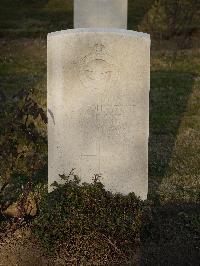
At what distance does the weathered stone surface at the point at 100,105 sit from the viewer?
193 inches

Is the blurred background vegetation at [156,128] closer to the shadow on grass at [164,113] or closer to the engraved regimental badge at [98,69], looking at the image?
the shadow on grass at [164,113]

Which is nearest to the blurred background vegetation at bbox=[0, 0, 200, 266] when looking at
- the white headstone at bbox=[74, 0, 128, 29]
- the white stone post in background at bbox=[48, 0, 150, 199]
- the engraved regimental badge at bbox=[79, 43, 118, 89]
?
Result: the white stone post in background at bbox=[48, 0, 150, 199]

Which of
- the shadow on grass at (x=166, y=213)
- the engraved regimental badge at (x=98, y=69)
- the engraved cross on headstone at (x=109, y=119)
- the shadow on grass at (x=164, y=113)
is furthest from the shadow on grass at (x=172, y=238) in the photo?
the engraved regimental badge at (x=98, y=69)

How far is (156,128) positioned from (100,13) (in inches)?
178

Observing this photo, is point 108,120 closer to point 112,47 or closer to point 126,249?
point 112,47

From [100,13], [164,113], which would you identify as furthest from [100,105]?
[100,13]

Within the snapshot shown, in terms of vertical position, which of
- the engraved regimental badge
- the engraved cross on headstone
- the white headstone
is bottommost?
the engraved cross on headstone

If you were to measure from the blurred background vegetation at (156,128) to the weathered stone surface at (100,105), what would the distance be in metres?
0.21

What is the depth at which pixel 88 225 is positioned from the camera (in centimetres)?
463

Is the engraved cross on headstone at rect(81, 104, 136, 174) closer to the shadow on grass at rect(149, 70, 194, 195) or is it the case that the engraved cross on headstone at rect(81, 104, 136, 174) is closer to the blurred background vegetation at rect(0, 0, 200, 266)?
the blurred background vegetation at rect(0, 0, 200, 266)

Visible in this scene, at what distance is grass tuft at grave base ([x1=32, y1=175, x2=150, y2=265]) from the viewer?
14.7 ft

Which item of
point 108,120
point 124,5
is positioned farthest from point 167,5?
point 108,120

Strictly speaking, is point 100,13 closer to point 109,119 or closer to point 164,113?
point 164,113

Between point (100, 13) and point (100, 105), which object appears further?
point (100, 13)
